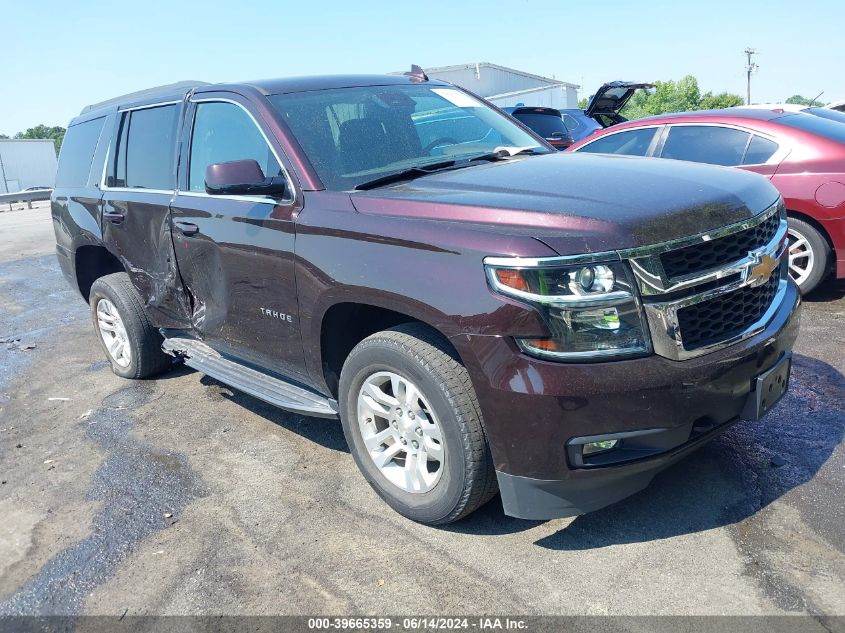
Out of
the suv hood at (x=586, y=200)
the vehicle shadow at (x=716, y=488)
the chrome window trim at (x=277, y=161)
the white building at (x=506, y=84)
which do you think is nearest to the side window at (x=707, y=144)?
the vehicle shadow at (x=716, y=488)

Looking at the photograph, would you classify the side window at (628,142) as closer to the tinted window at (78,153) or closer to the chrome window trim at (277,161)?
the chrome window trim at (277,161)

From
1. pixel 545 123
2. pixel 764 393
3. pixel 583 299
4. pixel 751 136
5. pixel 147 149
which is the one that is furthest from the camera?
pixel 545 123

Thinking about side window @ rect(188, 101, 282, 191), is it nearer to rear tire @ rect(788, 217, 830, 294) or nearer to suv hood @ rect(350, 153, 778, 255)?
suv hood @ rect(350, 153, 778, 255)

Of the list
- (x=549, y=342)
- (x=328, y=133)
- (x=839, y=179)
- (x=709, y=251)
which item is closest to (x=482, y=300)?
(x=549, y=342)

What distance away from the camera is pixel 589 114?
12164 millimetres

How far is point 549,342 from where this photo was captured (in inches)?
99.7

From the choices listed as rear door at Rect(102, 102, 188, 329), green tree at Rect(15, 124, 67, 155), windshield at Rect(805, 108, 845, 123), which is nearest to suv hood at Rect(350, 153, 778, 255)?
rear door at Rect(102, 102, 188, 329)

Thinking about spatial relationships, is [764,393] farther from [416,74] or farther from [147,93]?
[147,93]

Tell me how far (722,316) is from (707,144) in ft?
13.7

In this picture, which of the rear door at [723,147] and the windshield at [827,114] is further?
the windshield at [827,114]

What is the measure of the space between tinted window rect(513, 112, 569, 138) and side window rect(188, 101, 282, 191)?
8454 millimetres

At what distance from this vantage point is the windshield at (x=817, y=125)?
5.89 meters

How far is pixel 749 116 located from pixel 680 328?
458cm

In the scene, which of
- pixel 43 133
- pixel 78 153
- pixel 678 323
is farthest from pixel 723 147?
pixel 43 133
